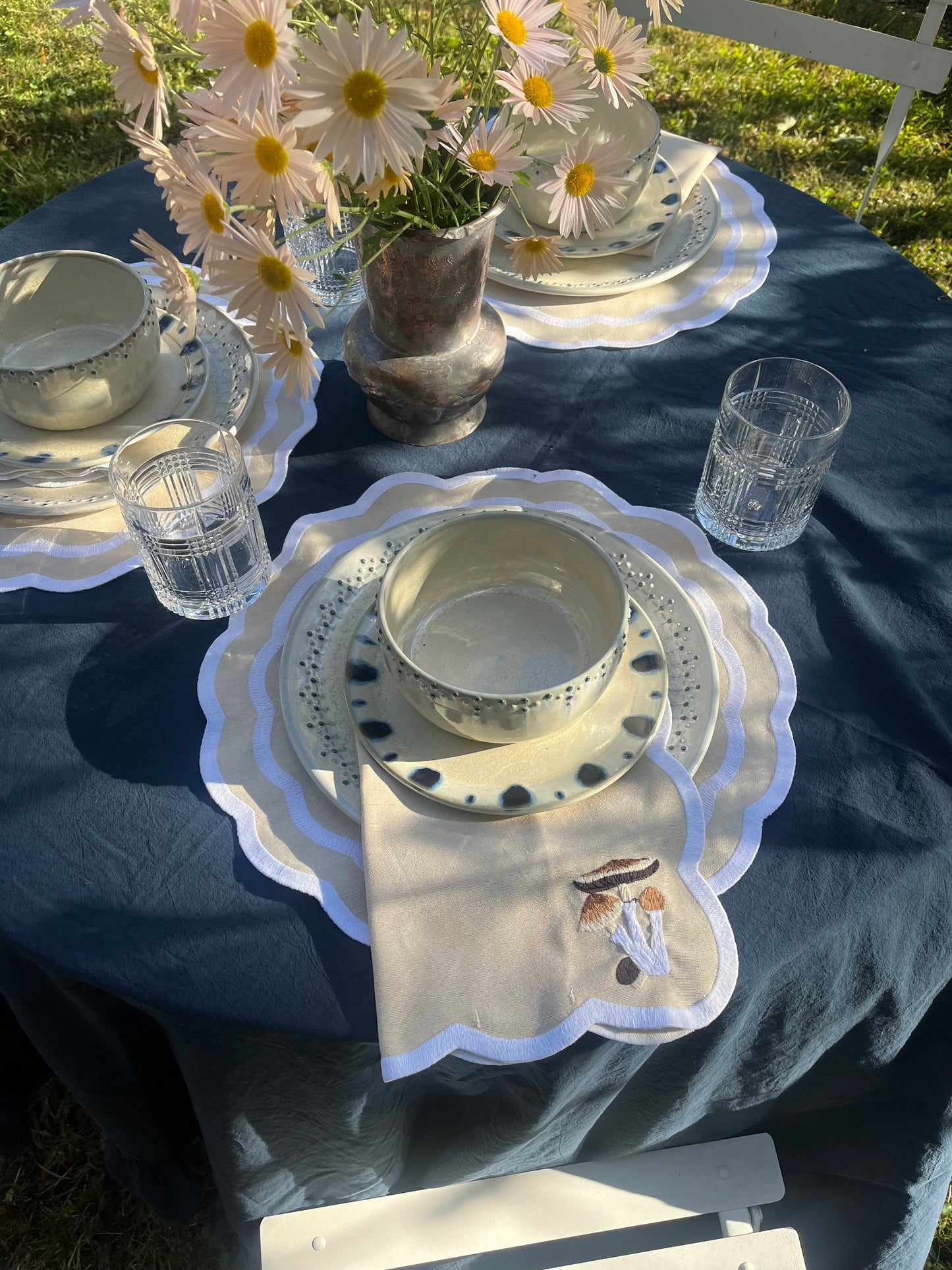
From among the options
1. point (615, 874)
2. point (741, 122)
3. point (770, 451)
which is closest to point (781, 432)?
point (770, 451)

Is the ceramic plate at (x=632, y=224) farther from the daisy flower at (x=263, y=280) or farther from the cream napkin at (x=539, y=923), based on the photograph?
the cream napkin at (x=539, y=923)

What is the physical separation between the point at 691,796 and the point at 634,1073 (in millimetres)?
291

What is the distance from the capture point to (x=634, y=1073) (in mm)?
920

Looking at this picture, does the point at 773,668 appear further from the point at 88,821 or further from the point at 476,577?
the point at 88,821

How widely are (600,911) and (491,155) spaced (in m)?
0.60

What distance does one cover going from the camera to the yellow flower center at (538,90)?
789 millimetres

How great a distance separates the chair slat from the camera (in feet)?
6.46

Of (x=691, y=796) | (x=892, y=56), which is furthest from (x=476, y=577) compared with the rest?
(x=892, y=56)

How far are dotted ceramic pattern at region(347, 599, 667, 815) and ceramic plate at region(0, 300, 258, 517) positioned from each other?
1.23 feet

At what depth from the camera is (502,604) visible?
92cm

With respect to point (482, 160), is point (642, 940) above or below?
below

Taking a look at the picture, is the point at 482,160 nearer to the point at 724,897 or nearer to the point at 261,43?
the point at 261,43

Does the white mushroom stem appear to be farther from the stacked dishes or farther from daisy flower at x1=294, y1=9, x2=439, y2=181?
the stacked dishes

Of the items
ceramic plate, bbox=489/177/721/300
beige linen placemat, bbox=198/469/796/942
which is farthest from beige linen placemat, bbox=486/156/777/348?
beige linen placemat, bbox=198/469/796/942
